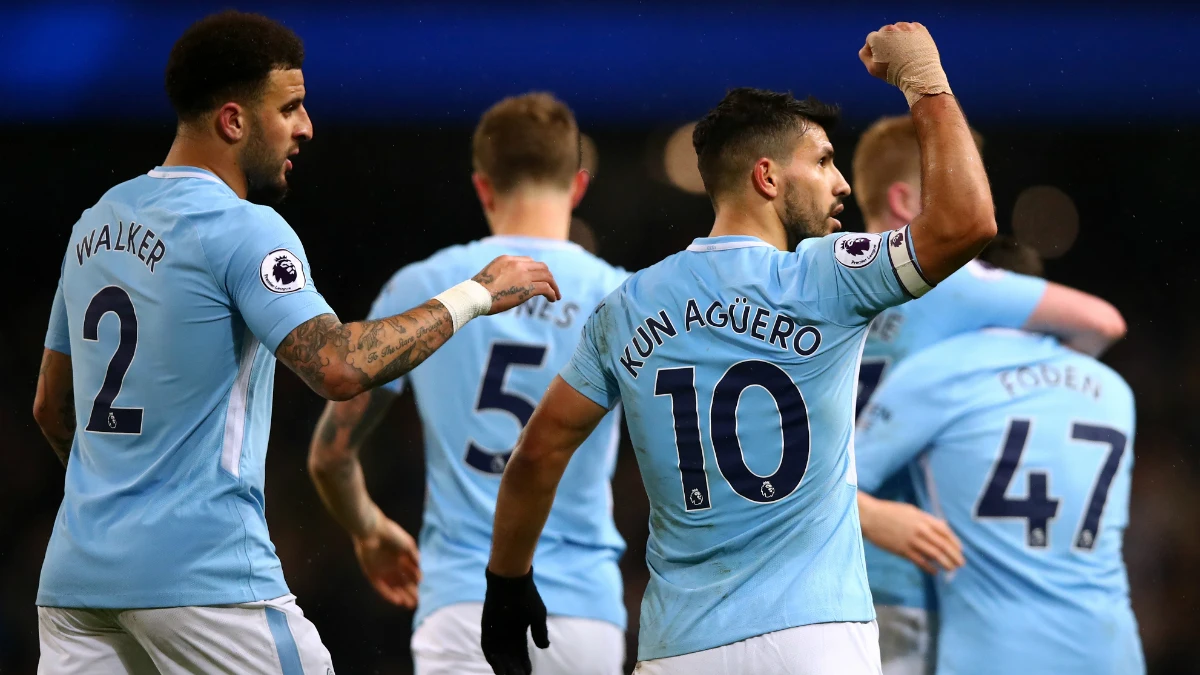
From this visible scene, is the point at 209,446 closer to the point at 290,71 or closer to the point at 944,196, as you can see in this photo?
the point at 290,71

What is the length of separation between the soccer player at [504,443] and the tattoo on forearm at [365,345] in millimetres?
1255

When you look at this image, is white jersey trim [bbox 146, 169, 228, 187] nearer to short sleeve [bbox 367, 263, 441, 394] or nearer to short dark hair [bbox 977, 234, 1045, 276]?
short sleeve [bbox 367, 263, 441, 394]

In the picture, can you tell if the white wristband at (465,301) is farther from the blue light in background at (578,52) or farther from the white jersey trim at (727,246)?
the blue light in background at (578,52)

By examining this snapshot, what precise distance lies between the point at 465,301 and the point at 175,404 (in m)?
0.69

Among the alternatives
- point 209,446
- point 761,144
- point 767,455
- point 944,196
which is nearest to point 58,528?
point 209,446

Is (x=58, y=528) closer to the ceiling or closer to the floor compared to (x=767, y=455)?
closer to the floor

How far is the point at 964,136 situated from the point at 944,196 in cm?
19

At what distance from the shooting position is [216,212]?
122 inches

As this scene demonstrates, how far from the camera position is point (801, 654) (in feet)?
9.62

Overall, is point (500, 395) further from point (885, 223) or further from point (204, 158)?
point (885, 223)

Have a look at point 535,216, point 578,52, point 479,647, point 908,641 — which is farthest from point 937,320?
point 578,52

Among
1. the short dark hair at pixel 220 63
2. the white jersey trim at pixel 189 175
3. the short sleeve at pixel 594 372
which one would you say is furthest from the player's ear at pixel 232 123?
the short sleeve at pixel 594 372

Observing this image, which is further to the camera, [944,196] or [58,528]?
[58,528]

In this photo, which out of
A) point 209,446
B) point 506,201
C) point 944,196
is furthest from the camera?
point 506,201
